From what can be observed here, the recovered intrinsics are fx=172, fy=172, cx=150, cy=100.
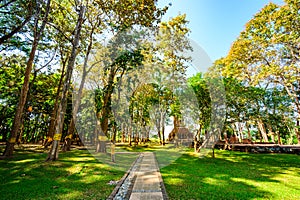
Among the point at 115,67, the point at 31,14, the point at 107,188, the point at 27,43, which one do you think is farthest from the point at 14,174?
the point at 27,43

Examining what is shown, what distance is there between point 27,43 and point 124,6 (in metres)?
7.54

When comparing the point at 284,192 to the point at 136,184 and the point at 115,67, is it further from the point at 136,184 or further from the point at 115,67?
the point at 115,67

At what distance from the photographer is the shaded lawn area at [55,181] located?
13.6ft

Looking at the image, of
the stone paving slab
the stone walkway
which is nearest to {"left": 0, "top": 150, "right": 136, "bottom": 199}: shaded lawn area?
the stone walkway

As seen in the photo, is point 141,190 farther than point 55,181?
No

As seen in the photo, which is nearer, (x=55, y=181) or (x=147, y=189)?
(x=147, y=189)

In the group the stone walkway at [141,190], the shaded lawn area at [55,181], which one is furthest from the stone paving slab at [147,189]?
the shaded lawn area at [55,181]

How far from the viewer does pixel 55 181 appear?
5172 mm

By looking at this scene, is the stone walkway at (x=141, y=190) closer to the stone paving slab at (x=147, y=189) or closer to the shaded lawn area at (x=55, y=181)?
the stone paving slab at (x=147, y=189)

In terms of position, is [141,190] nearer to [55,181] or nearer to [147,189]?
[147,189]

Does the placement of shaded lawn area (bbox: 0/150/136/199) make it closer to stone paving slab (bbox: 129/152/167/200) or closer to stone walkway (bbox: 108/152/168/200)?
stone walkway (bbox: 108/152/168/200)

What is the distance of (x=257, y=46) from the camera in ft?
31.4

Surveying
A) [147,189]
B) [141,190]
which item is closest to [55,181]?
[141,190]

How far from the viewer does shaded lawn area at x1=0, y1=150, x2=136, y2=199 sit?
13.6 ft
